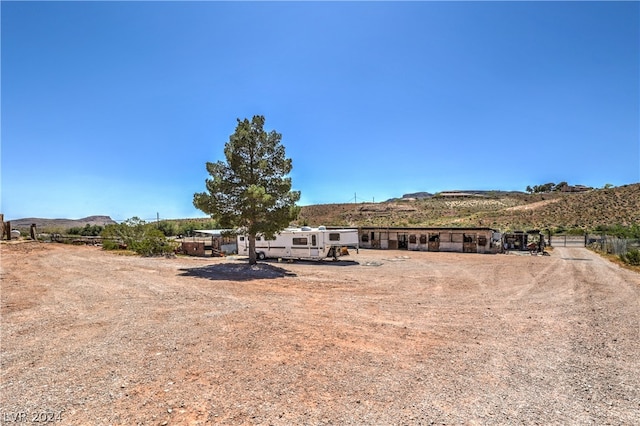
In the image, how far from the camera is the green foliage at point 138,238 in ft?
100

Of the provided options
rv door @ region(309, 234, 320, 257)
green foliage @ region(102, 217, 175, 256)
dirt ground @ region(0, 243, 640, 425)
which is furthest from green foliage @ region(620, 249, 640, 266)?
green foliage @ region(102, 217, 175, 256)

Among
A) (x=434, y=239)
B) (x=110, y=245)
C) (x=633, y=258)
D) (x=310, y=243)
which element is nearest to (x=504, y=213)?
(x=434, y=239)

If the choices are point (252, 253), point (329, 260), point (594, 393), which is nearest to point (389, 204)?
point (329, 260)

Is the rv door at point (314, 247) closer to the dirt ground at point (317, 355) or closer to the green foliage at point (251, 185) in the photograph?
the green foliage at point (251, 185)

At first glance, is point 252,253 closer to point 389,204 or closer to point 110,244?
point 110,244

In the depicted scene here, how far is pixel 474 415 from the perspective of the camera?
5246mm

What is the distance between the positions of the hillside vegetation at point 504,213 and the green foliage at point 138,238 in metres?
30.2

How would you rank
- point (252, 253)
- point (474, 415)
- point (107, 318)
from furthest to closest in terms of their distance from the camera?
point (252, 253), point (107, 318), point (474, 415)

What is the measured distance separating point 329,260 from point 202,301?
55.7 feet

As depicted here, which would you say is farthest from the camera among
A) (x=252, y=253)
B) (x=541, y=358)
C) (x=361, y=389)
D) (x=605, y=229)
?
(x=605, y=229)

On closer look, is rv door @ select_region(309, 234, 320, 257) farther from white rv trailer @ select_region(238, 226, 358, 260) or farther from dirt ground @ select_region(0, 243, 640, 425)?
dirt ground @ select_region(0, 243, 640, 425)

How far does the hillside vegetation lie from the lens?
210 ft

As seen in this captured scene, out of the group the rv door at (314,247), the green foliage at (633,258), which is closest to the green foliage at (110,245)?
the rv door at (314,247)

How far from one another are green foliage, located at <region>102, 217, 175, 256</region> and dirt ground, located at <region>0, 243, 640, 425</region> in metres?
14.8
